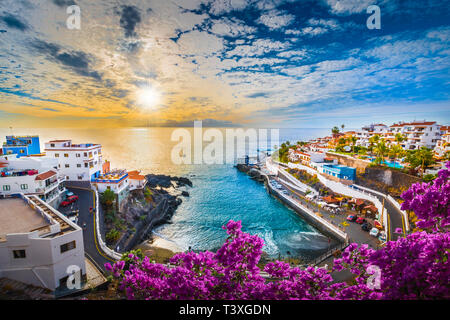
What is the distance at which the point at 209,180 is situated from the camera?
48.2 m

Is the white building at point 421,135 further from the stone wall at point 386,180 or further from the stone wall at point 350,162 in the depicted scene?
the stone wall at point 386,180

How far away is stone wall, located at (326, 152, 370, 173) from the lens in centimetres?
3244

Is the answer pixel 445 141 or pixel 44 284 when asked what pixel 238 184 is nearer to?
pixel 44 284

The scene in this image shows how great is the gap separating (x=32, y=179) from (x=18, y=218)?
762cm

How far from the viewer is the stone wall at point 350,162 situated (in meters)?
32.4

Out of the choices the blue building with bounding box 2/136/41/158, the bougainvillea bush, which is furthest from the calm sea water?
the bougainvillea bush

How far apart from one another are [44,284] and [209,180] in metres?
38.8

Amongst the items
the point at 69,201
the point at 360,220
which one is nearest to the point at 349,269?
the point at 360,220

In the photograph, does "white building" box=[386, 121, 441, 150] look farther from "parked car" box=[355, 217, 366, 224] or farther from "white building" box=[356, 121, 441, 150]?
"parked car" box=[355, 217, 366, 224]

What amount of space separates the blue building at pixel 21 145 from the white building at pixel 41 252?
896 inches

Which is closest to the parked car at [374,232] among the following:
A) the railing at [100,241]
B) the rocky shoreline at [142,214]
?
the railing at [100,241]

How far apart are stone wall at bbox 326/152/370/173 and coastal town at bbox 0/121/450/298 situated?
0.20 metres

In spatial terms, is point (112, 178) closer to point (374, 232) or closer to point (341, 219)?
point (341, 219)
